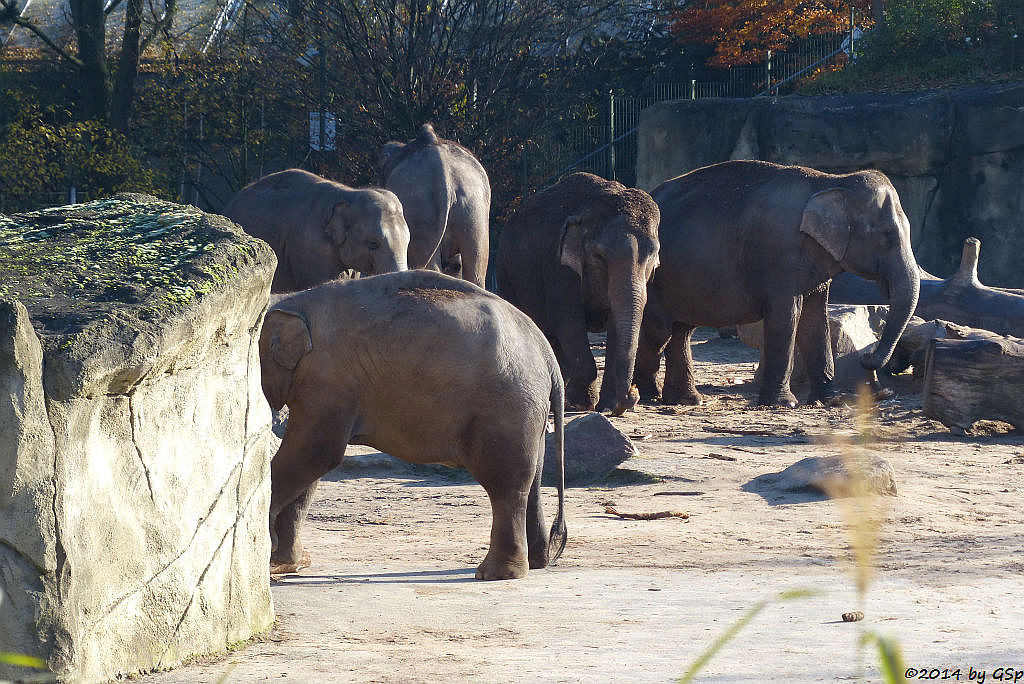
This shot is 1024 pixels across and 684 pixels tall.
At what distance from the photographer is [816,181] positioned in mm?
11711

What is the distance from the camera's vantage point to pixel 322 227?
37.1 feet

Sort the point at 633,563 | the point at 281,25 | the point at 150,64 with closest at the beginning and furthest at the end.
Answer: the point at 633,563 → the point at 281,25 → the point at 150,64

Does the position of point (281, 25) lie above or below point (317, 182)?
above

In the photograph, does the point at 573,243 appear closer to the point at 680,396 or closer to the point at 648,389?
the point at 680,396

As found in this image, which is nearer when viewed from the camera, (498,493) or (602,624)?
(602,624)

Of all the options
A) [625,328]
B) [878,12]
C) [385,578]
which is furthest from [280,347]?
[878,12]

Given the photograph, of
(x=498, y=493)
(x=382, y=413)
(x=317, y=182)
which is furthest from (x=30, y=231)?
(x=317, y=182)

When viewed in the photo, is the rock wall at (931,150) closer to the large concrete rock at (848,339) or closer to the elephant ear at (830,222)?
the large concrete rock at (848,339)

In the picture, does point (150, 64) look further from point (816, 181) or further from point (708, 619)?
point (708, 619)

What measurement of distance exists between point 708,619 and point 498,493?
45.2 inches

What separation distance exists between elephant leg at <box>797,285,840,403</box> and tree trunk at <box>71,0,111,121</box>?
15.4 metres

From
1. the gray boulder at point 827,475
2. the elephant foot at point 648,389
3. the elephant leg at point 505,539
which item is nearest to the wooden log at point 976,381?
the gray boulder at point 827,475

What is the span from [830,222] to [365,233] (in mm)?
3767

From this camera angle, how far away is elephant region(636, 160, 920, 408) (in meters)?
11.5
